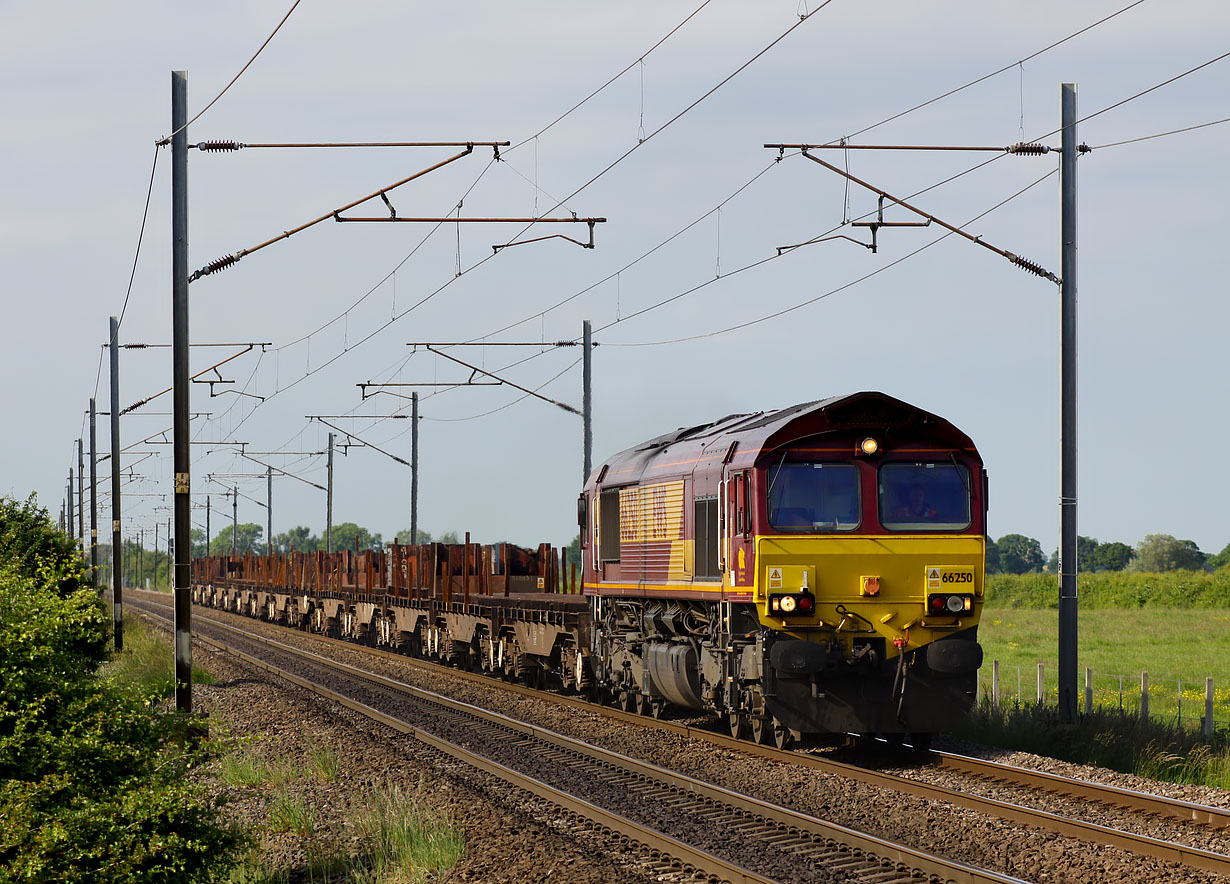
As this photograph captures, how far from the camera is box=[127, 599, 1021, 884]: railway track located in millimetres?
10492

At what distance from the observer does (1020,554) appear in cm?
15638

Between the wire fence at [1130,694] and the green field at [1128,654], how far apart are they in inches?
1.3

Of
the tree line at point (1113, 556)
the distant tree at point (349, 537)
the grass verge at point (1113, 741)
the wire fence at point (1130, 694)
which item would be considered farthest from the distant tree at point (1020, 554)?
the grass verge at point (1113, 741)

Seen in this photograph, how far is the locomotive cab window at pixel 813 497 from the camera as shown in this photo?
16047 millimetres

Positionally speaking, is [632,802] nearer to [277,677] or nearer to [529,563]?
[277,677]

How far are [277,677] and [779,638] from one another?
1691 cm

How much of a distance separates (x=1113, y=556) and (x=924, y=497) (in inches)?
5212

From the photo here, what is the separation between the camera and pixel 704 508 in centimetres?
1806

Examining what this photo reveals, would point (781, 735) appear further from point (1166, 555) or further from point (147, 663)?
point (1166, 555)

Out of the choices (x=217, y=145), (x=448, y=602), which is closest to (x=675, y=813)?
(x=217, y=145)

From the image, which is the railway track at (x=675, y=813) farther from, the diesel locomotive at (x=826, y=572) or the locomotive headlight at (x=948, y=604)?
the locomotive headlight at (x=948, y=604)

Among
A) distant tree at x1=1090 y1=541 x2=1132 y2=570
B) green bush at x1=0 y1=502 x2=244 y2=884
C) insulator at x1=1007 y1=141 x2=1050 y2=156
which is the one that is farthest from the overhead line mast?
distant tree at x1=1090 y1=541 x2=1132 y2=570

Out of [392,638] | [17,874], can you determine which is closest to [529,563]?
[392,638]

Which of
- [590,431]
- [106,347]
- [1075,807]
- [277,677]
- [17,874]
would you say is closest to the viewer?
[17,874]
